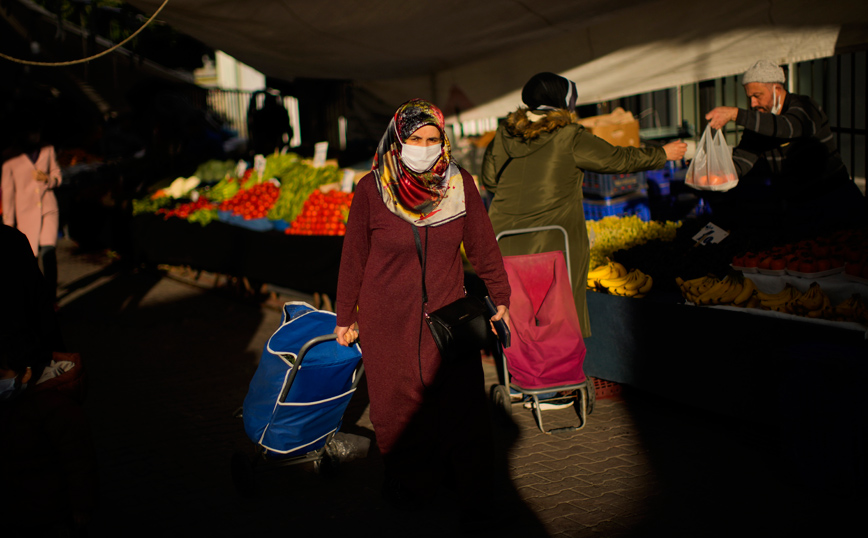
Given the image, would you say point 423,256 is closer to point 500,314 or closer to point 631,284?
point 500,314

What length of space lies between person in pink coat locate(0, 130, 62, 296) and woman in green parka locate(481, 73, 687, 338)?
193 inches

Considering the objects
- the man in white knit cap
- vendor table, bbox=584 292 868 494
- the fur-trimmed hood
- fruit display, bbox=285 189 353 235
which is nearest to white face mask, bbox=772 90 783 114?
the man in white knit cap

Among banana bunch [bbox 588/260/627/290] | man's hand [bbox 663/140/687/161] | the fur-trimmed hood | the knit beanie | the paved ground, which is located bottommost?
the paved ground

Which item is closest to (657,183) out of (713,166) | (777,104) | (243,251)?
(777,104)

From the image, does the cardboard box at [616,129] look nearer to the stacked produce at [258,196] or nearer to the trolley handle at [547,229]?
the trolley handle at [547,229]

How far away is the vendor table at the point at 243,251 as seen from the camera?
679 centimetres

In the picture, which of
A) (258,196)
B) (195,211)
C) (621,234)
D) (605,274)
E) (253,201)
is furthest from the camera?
(195,211)

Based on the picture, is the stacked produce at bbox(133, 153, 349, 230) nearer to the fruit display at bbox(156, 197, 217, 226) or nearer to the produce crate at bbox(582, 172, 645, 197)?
the fruit display at bbox(156, 197, 217, 226)

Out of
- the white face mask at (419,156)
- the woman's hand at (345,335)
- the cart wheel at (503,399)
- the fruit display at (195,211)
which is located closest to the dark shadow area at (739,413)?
the cart wheel at (503,399)

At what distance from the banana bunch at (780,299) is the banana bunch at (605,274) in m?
0.96

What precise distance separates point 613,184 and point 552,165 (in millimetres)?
1844

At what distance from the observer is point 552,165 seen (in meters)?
4.48

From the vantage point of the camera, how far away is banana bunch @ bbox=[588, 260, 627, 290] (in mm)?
4789

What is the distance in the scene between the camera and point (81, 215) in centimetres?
1227
